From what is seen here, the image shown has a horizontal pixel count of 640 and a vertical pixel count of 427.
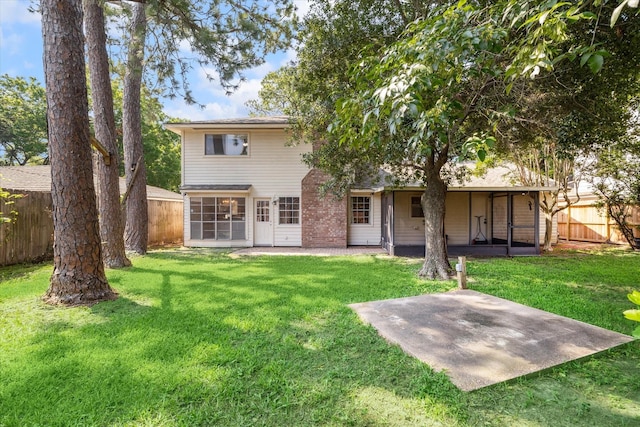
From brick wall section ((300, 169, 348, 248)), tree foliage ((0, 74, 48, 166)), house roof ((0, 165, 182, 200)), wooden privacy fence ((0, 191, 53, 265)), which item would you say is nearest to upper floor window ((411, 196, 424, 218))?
brick wall section ((300, 169, 348, 248))

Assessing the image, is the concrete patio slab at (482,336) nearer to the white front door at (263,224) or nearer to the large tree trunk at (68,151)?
the large tree trunk at (68,151)

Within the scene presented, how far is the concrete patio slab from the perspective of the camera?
3035 mm

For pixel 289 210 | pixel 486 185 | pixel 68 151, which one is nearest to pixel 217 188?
pixel 289 210

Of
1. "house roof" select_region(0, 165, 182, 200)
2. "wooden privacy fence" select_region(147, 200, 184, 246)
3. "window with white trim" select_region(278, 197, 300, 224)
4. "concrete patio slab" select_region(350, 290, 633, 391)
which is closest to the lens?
"concrete patio slab" select_region(350, 290, 633, 391)

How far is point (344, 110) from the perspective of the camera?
3494 mm

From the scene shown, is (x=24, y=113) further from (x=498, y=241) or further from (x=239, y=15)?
(x=498, y=241)

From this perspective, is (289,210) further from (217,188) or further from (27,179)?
(27,179)

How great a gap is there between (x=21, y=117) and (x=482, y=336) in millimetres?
30101

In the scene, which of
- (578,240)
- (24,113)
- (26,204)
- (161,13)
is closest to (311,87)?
(161,13)

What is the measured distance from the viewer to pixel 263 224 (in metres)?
13.7

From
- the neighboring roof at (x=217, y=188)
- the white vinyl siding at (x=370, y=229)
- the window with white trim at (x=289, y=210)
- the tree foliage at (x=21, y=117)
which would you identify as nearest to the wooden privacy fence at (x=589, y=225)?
the white vinyl siding at (x=370, y=229)

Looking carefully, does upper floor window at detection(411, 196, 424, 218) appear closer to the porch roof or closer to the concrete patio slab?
the porch roof

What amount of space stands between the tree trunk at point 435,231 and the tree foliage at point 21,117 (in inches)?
1018

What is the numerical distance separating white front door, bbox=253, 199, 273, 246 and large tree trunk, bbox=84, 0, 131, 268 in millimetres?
5757
